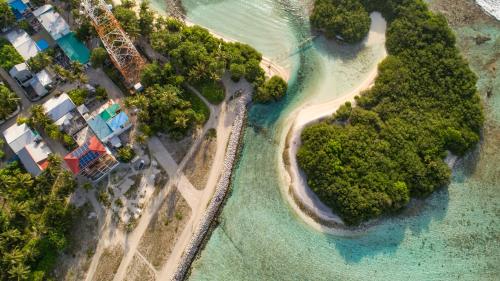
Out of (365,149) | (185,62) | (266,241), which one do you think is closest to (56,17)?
(185,62)

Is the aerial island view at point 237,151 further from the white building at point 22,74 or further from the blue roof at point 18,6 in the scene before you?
the blue roof at point 18,6

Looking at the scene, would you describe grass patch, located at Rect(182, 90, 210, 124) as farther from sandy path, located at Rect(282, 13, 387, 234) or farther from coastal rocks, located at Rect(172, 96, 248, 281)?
sandy path, located at Rect(282, 13, 387, 234)

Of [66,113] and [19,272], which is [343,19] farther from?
[19,272]

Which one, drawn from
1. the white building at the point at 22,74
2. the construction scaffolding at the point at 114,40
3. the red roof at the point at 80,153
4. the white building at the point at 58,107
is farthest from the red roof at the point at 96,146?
the white building at the point at 22,74

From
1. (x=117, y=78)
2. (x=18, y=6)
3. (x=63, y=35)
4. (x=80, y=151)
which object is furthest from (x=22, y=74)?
(x=80, y=151)

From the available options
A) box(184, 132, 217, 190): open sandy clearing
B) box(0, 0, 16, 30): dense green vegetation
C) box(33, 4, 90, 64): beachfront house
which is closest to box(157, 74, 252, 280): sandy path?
box(184, 132, 217, 190): open sandy clearing

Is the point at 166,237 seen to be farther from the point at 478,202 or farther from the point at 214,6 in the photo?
the point at 478,202
